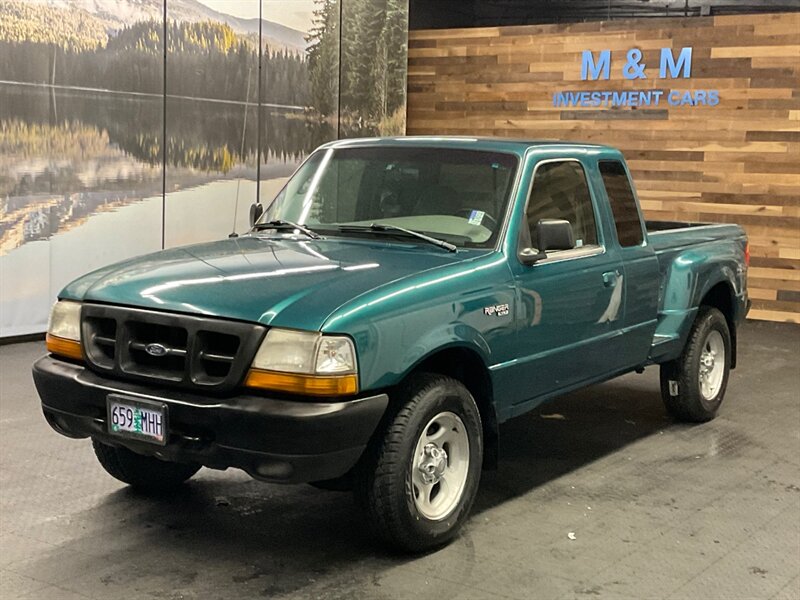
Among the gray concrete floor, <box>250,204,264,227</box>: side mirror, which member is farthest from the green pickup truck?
the gray concrete floor

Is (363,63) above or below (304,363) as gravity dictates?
above

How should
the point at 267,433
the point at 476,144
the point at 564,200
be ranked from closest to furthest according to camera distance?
the point at 267,433, the point at 476,144, the point at 564,200

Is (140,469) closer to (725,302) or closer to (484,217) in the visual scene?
(484,217)

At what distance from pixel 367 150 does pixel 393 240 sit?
731mm

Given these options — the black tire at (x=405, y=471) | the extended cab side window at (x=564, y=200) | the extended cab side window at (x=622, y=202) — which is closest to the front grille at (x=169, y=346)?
the black tire at (x=405, y=471)

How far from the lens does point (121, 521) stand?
14.9 feet

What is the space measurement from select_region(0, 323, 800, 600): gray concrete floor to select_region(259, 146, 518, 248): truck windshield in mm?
1338

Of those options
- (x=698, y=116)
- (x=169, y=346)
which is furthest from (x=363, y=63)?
(x=169, y=346)

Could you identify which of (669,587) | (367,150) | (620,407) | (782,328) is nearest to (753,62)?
(782,328)

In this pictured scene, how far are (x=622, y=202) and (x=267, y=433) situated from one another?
2842 millimetres

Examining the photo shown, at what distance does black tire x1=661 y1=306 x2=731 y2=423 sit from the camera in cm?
638

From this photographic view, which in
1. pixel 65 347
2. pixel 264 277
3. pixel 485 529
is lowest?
pixel 485 529

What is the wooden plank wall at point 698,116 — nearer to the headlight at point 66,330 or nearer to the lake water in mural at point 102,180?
the lake water in mural at point 102,180

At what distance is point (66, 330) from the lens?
13.9 feet
